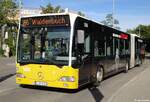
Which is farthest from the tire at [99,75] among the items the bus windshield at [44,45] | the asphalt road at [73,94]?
the bus windshield at [44,45]

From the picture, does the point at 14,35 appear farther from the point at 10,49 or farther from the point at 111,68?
the point at 111,68

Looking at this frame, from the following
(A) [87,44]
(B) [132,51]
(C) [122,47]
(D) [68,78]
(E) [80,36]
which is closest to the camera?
(D) [68,78]

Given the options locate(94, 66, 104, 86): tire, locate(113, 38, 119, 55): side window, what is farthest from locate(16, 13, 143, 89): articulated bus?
locate(113, 38, 119, 55): side window

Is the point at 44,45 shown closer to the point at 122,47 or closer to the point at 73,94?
the point at 73,94

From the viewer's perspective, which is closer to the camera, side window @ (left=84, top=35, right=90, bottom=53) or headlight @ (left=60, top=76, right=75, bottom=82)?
headlight @ (left=60, top=76, right=75, bottom=82)

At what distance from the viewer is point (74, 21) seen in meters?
11.9

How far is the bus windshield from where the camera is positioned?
11.8 meters

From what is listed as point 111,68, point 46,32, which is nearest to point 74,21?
point 46,32

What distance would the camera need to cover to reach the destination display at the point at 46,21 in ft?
39.3

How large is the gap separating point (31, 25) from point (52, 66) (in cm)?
181

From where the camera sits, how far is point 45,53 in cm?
1211

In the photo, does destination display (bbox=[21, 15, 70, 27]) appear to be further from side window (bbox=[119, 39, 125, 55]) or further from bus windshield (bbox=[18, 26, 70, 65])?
side window (bbox=[119, 39, 125, 55])

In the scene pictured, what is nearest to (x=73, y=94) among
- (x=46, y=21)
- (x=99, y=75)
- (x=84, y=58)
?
(x=84, y=58)

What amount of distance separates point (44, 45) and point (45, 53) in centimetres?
29
